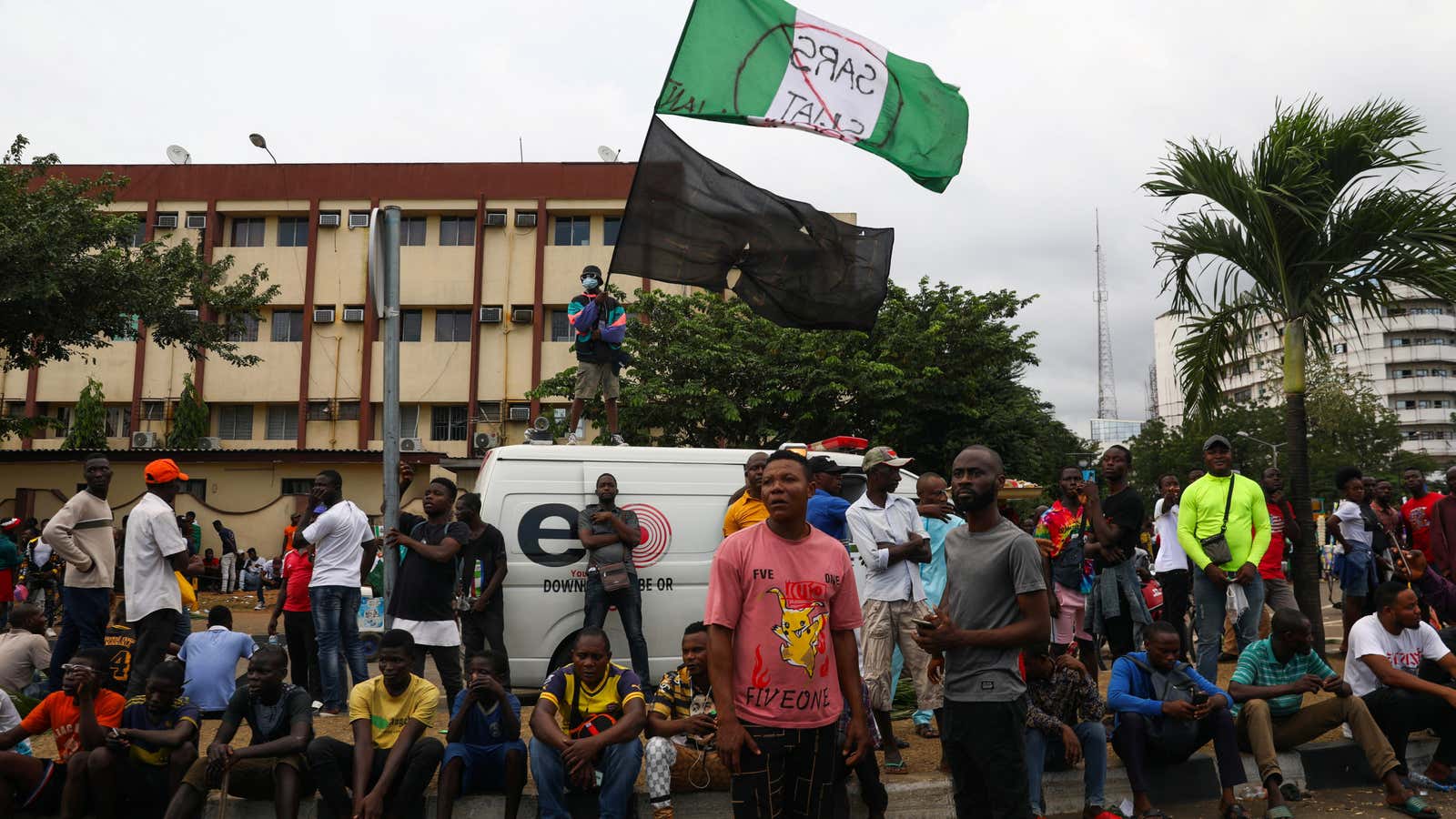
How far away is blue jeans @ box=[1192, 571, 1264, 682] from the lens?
7.25 m

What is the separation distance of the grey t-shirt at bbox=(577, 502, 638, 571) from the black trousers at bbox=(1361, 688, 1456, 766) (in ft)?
16.0

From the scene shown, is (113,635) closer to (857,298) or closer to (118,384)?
(857,298)

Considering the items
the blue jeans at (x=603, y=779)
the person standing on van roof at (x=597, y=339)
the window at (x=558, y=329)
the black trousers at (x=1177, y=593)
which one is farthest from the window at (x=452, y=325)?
the blue jeans at (x=603, y=779)

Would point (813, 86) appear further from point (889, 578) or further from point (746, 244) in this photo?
point (889, 578)

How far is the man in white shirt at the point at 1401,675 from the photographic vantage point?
627 cm

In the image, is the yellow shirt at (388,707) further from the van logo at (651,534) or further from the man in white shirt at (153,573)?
the van logo at (651,534)

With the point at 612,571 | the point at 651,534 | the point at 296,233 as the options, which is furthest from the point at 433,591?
the point at 296,233

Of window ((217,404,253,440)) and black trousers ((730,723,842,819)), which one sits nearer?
black trousers ((730,723,842,819))

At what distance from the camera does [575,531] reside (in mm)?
7793

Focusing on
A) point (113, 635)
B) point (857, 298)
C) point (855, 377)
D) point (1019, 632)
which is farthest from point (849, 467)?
point (855, 377)

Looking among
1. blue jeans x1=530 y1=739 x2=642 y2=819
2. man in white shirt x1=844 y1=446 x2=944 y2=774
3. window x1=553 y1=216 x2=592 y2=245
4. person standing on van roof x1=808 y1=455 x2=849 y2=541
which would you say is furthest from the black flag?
window x1=553 y1=216 x2=592 y2=245

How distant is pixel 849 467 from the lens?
830 centimetres

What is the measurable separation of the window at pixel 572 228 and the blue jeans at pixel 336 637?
86.9 ft

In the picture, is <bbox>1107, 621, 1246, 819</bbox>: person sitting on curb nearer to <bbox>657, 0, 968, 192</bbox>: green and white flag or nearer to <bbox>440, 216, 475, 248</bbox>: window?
<bbox>657, 0, 968, 192</bbox>: green and white flag
